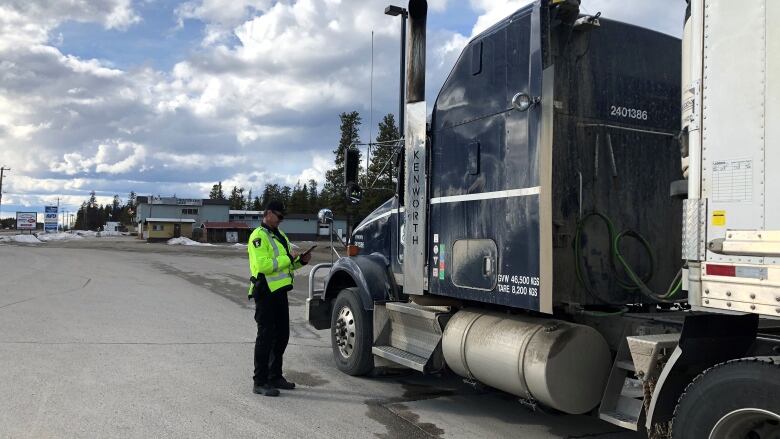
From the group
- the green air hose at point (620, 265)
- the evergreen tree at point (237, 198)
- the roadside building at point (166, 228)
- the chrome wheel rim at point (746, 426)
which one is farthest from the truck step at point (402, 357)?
the evergreen tree at point (237, 198)

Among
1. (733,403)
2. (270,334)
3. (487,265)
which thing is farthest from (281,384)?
(733,403)

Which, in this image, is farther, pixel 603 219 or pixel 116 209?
pixel 116 209

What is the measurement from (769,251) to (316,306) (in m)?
5.56

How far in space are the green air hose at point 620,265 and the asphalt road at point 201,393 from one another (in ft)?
4.03

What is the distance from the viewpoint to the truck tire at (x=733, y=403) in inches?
109

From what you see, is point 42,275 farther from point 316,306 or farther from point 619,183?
point 619,183

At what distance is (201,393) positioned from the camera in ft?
19.1

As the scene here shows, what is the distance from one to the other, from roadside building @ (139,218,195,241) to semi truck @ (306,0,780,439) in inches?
2730

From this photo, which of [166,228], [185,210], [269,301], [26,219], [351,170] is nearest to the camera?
[269,301]

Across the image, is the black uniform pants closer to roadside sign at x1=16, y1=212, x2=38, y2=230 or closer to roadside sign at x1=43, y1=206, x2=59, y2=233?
roadside sign at x1=16, y1=212, x2=38, y2=230

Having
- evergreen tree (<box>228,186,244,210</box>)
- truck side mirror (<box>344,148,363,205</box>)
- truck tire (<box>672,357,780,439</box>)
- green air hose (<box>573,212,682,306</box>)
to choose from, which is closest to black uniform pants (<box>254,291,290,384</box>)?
truck side mirror (<box>344,148,363,205</box>)

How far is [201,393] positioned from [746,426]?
15.0 ft

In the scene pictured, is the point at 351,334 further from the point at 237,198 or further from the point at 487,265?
the point at 237,198

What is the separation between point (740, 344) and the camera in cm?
329
